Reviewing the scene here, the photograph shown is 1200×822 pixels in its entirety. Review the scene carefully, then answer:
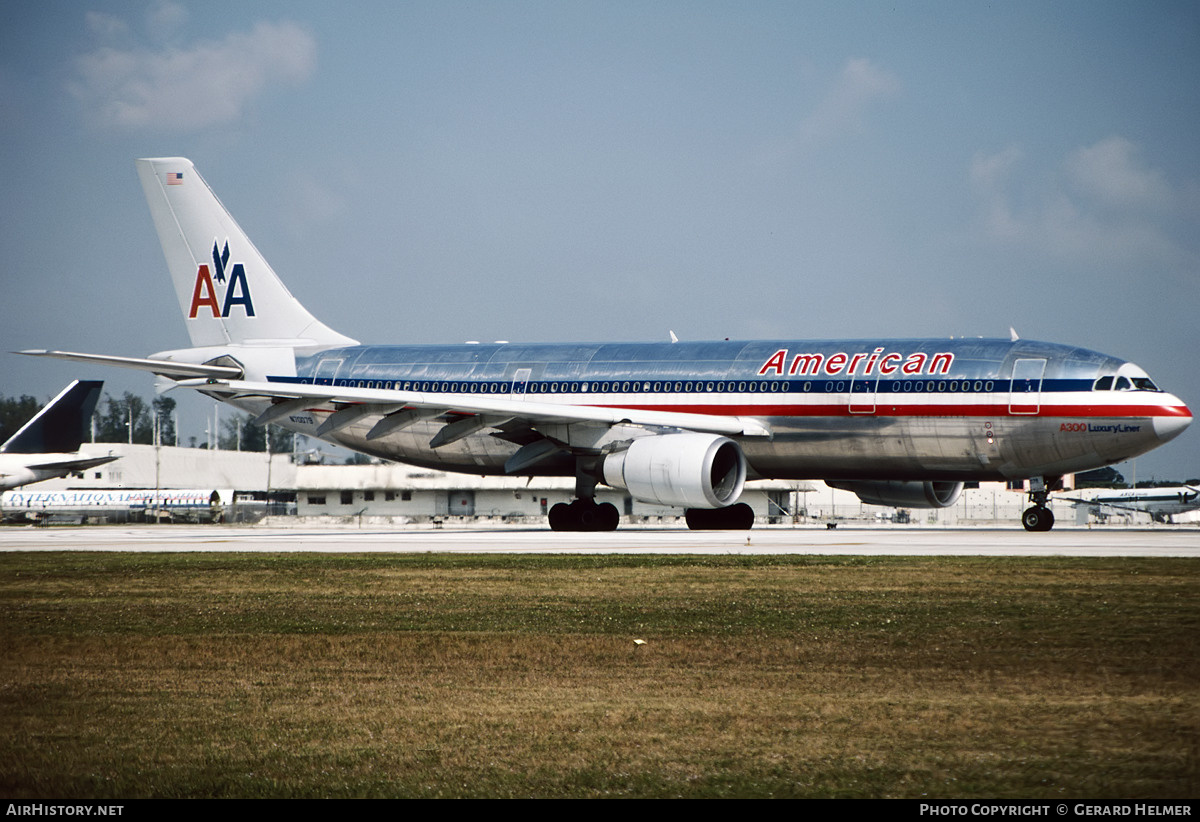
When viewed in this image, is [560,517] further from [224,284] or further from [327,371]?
[224,284]

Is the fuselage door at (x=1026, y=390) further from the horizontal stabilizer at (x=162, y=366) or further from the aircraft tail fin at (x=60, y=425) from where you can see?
the aircraft tail fin at (x=60, y=425)

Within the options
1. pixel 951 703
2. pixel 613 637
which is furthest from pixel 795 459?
pixel 951 703

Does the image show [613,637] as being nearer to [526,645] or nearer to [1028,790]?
[526,645]

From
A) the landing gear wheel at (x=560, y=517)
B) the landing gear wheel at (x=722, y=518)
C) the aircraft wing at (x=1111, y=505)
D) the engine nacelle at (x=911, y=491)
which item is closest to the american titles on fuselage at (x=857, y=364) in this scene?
the engine nacelle at (x=911, y=491)

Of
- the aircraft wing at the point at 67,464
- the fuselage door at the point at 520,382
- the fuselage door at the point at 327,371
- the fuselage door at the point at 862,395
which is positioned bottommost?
the aircraft wing at the point at 67,464

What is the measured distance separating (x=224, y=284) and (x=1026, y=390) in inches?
915

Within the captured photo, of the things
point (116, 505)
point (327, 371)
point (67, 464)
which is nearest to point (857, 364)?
point (327, 371)

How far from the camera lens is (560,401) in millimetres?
34719

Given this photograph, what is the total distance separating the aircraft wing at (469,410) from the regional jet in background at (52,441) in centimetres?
3493

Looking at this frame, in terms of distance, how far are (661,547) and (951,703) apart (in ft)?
53.0

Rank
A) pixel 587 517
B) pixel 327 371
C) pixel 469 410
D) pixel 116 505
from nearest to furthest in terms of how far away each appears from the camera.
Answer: pixel 469 410, pixel 587 517, pixel 327 371, pixel 116 505

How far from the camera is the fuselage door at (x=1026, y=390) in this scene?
96.2 feet

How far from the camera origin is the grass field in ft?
23.6

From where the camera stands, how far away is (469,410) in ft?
104
